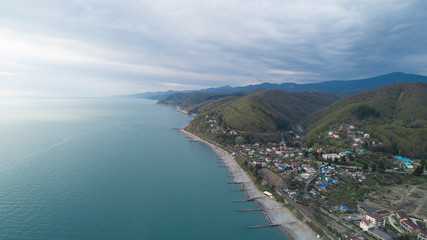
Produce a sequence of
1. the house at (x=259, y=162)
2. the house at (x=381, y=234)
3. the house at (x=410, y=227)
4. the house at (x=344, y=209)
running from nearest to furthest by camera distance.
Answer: the house at (x=381, y=234) → the house at (x=410, y=227) → the house at (x=344, y=209) → the house at (x=259, y=162)

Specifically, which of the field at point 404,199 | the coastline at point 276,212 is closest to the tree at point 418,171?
the field at point 404,199

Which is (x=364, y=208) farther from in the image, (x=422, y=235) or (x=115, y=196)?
(x=115, y=196)

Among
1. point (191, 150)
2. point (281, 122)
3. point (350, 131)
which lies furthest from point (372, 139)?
point (191, 150)

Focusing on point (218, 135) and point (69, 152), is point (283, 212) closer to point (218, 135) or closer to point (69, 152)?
point (218, 135)

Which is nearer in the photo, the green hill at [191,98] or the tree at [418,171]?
the tree at [418,171]

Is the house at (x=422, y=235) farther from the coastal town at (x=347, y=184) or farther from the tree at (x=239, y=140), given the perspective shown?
the tree at (x=239, y=140)

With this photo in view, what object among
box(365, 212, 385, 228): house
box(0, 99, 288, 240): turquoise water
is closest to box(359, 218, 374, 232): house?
box(365, 212, 385, 228): house

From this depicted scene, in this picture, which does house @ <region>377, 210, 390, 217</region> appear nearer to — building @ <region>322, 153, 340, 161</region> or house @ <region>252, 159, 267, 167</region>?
building @ <region>322, 153, 340, 161</region>
